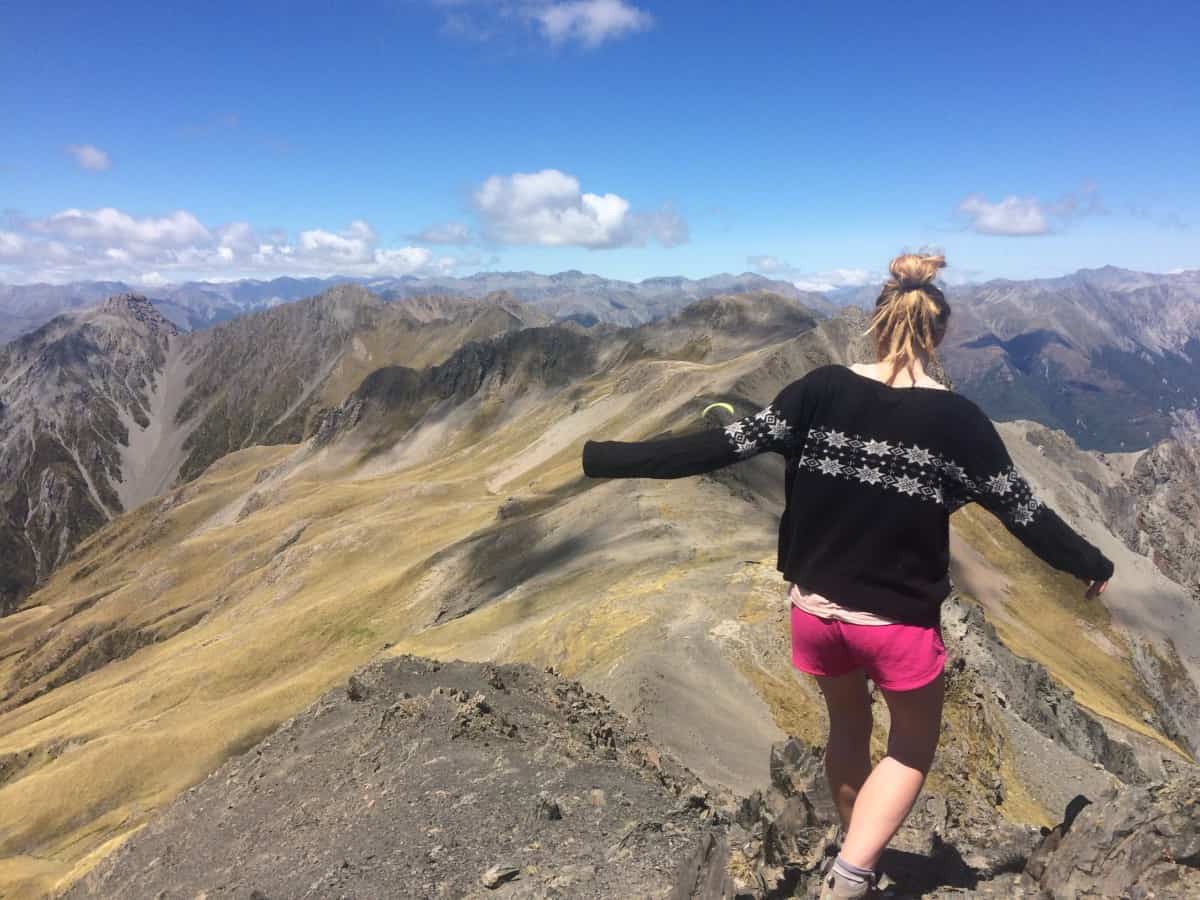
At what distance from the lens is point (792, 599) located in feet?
21.5

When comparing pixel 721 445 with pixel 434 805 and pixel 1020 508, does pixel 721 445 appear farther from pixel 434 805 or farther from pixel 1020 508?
pixel 434 805

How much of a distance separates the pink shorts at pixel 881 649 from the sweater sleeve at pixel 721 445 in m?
1.51

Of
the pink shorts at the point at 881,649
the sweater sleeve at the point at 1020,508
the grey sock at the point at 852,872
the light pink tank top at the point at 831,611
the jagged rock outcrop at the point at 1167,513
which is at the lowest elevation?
the jagged rock outcrop at the point at 1167,513

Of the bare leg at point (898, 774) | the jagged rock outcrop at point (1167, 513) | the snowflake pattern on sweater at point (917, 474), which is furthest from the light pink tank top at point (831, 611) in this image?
the jagged rock outcrop at point (1167, 513)

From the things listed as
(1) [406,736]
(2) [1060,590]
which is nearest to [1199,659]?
(2) [1060,590]

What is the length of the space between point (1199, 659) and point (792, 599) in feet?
394

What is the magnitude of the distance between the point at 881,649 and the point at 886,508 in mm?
1241

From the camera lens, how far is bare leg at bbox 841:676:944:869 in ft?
20.2

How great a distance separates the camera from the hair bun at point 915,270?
20.9 feet

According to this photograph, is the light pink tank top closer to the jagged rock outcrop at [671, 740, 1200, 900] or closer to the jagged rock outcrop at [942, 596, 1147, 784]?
the jagged rock outcrop at [671, 740, 1200, 900]

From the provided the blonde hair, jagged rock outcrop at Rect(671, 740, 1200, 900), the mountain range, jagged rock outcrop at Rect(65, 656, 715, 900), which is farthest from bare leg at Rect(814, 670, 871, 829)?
the mountain range

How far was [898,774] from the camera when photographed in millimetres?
6332

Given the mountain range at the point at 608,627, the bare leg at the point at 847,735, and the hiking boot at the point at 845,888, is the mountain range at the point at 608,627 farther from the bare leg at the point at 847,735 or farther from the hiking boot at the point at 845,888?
the hiking boot at the point at 845,888

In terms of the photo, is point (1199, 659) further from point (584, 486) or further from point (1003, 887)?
point (1003, 887)
